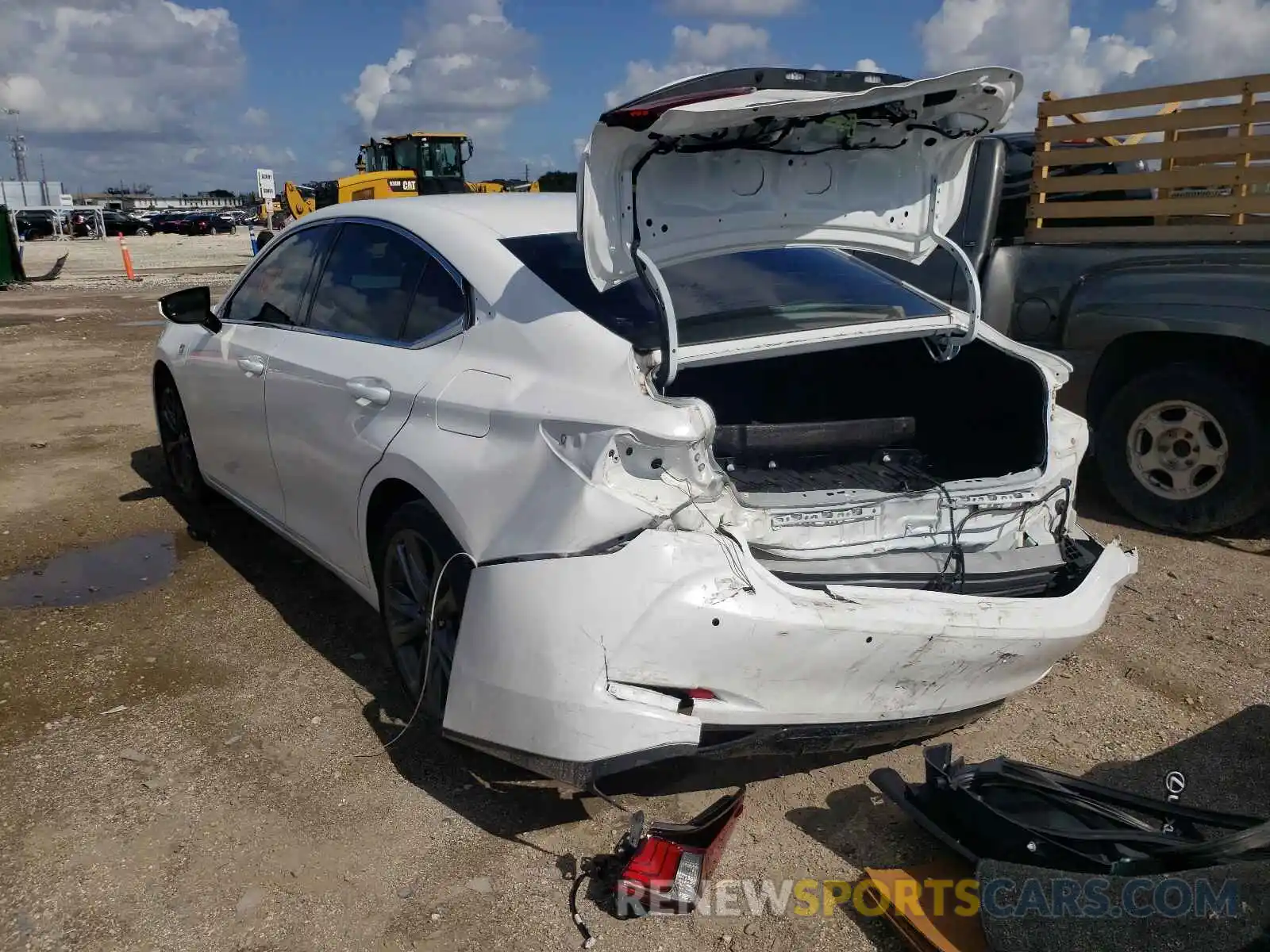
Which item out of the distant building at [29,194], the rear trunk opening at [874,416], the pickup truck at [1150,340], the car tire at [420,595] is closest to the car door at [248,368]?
the car tire at [420,595]

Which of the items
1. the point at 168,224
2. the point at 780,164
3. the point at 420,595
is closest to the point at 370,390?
the point at 420,595

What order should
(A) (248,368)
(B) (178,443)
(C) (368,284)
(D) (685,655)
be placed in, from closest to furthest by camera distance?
(D) (685,655), (C) (368,284), (A) (248,368), (B) (178,443)

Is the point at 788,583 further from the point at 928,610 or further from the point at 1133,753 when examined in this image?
the point at 1133,753

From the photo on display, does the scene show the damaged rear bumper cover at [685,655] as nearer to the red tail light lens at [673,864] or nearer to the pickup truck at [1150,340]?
the red tail light lens at [673,864]

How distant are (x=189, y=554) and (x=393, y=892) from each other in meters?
2.96

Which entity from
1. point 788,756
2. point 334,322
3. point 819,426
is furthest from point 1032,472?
point 334,322

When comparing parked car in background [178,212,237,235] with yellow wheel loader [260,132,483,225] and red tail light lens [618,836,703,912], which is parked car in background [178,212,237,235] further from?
red tail light lens [618,836,703,912]

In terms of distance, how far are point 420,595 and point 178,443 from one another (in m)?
3.02

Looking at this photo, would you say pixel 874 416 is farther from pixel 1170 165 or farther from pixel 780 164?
pixel 1170 165

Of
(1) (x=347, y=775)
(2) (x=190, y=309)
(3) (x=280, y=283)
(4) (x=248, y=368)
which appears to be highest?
(3) (x=280, y=283)

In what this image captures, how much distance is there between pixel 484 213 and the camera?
10.9ft

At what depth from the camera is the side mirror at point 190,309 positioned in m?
4.39

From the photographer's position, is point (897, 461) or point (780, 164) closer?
point (780, 164)

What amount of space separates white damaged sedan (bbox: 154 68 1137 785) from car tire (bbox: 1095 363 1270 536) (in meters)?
1.84
